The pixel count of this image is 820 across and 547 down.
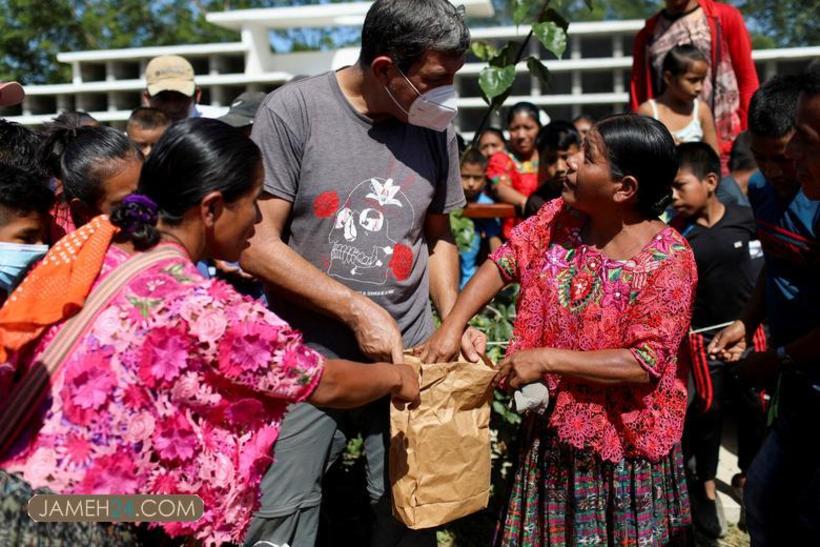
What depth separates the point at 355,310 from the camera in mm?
2510

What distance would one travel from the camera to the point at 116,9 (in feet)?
112

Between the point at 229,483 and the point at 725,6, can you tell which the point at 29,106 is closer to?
the point at 725,6

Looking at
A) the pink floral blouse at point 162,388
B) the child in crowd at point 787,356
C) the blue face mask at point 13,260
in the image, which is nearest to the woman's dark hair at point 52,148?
the blue face mask at point 13,260

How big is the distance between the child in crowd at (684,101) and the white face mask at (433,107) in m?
2.50

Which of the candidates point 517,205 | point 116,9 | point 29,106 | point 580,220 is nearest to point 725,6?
point 517,205

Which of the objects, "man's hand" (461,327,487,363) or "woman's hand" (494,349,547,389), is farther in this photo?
"man's hand" (461,327,487,363)

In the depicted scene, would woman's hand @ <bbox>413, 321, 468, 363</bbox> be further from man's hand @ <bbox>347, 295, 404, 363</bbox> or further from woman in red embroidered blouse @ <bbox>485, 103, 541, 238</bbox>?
woman in red embroidered blouse @ <bbox>485, 103, 541, 238</bbox>

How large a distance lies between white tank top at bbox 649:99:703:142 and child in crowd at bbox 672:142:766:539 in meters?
0.84

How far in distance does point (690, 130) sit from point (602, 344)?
2.81 metres

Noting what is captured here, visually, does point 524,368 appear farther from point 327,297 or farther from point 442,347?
point 327,297

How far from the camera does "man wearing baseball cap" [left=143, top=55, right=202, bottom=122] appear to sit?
15.6ft

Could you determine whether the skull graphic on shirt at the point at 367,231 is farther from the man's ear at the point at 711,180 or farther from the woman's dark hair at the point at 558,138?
the woman's dark hair at the point at 558,138

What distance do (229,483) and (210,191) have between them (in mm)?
729

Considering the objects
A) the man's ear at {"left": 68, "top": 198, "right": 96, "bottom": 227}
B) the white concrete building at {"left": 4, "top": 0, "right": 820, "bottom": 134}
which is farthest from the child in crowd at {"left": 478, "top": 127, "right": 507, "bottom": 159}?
the man's ear at {"left": 68, "top": 198, "right": 96, "bottom": 227}
